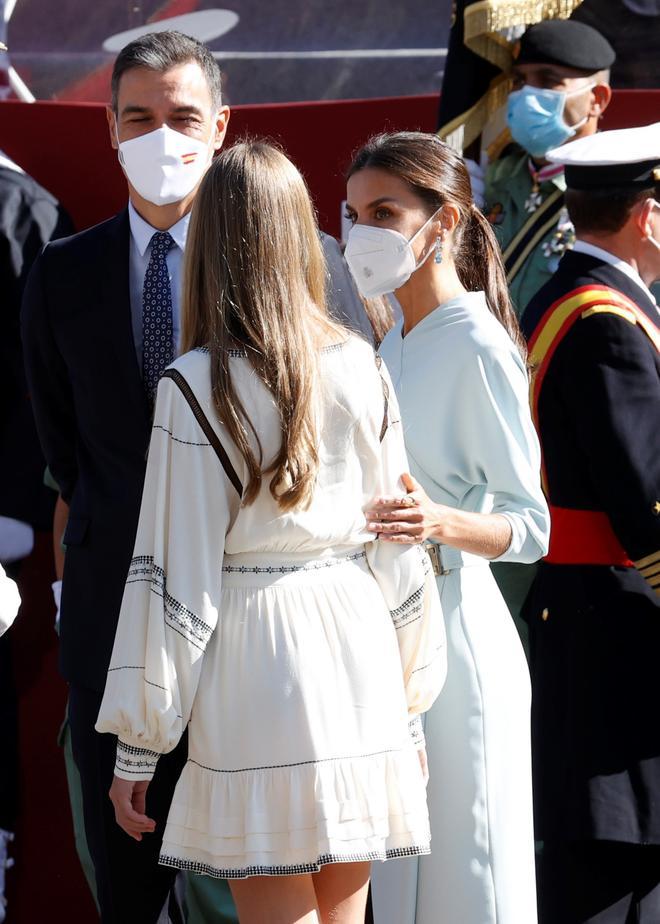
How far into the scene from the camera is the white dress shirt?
2.57 m

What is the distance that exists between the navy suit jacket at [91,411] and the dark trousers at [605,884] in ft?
3.61

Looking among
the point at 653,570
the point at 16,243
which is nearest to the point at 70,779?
the point at 16,243

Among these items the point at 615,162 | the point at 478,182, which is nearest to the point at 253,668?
the point at 615,162

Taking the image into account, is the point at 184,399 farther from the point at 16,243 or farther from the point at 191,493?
the point at 16,243

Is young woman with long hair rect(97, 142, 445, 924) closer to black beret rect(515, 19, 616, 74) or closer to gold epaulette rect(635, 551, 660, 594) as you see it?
gold epaulette rect(635, 551, 660, 594)

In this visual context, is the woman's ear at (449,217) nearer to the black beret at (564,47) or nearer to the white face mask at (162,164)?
the white face mask at (162,164)

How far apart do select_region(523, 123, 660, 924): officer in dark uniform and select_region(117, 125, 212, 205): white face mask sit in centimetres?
83

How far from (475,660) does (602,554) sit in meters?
0.55

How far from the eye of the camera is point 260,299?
6.71ft

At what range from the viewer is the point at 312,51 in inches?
186

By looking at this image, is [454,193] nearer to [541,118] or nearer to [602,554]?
[602,554]

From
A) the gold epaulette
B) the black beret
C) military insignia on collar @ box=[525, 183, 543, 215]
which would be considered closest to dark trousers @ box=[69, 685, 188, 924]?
the gold epaulette

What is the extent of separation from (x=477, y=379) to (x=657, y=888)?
49.1 inches

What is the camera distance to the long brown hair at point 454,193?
2.62 m
